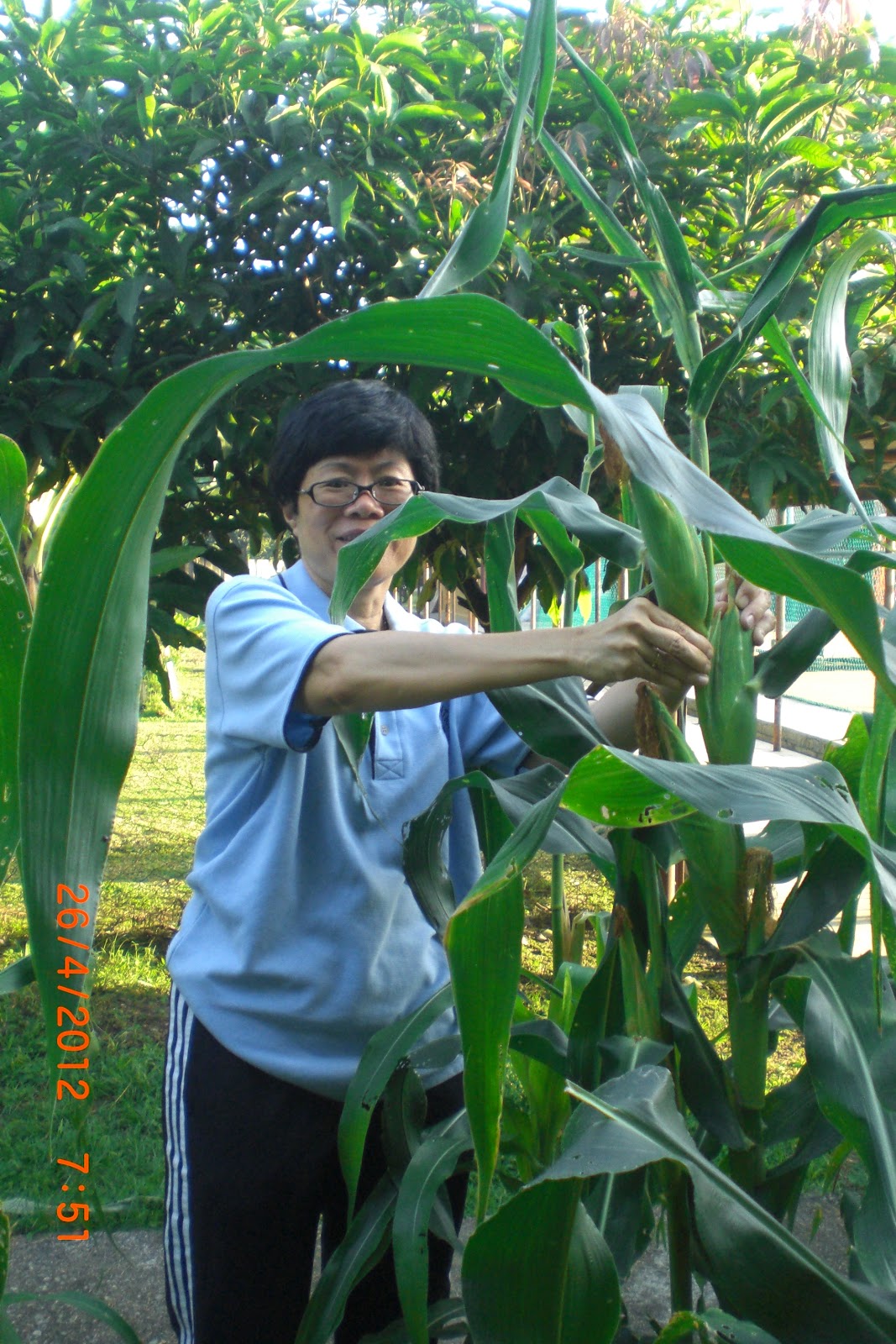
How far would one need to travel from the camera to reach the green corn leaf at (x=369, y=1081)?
2.99 ft

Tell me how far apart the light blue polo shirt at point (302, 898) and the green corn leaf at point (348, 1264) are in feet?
0.40

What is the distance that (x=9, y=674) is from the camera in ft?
1.57

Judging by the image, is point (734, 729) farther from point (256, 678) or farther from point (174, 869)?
point (174, 869)

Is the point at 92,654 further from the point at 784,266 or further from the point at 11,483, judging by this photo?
the point at 784,266

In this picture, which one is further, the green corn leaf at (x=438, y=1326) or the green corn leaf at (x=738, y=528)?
the green corn leaf at (x=438, y=1326)

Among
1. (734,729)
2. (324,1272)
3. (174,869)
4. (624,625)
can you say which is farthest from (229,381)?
(174,869)

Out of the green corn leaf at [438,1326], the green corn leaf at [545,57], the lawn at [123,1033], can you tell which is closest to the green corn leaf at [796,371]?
the green corn leaf at [545,57]

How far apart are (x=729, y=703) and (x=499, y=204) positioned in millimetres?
357

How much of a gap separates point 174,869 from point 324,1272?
3272 millimetres

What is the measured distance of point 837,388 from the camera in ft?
2.35

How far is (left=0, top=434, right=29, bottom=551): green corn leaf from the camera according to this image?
531 millimetres

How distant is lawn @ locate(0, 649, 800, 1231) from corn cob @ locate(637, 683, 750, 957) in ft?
1.32

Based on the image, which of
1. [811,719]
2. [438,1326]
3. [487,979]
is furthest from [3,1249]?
[811,719]
